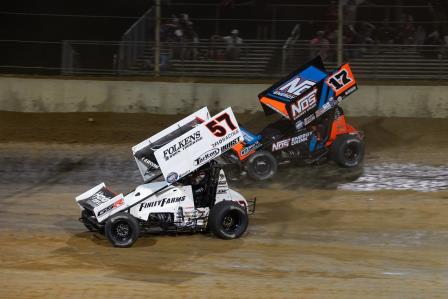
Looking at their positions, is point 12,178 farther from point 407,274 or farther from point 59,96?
point 407,274

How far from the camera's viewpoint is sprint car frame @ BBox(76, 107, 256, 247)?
9.65 m

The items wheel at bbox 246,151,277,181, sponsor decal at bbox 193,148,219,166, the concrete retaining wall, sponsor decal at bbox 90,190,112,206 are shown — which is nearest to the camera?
sponsor decal at bbox 193,148,219,166

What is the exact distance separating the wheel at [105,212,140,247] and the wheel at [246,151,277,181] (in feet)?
14.3

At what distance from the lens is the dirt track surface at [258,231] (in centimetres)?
807

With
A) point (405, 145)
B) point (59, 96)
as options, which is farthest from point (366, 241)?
point (59, 96)

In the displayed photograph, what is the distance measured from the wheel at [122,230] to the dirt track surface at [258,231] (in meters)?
0.14

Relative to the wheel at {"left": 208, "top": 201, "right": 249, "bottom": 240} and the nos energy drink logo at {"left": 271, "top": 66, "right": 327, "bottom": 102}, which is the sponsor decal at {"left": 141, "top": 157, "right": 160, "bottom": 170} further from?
the nos energy drink logo at {"left": 271, "top": 66, "right": 327, "bottom": 102}

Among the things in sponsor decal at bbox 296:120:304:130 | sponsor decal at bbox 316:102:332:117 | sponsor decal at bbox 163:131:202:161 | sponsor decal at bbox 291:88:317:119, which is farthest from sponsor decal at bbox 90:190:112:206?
sponsor decal at bbox 316:102:332:117

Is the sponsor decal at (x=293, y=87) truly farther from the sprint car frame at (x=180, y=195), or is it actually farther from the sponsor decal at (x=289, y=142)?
the sprint car frame at (x=180, y=195)

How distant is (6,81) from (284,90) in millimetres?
8080

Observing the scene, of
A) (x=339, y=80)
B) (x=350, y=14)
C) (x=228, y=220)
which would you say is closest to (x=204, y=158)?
(x=228, y=220)

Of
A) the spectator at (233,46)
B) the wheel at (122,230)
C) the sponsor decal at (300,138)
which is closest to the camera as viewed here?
the wheel at (122,230)

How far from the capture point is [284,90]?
553 inches

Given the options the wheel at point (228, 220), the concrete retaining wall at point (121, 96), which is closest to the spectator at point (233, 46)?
the concrete retaining wall at point (121, 96)
